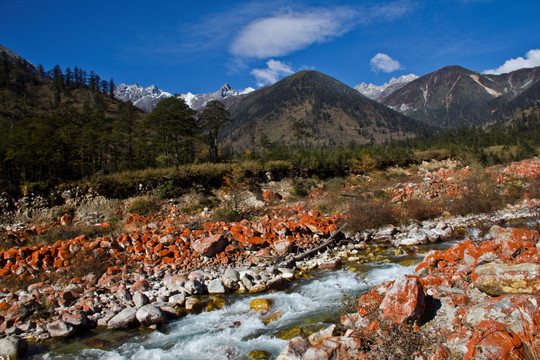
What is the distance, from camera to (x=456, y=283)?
20.5ft

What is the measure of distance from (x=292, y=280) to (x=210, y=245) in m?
3.77

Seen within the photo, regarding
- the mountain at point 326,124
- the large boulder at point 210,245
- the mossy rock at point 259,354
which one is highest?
the mountain at point 326,124

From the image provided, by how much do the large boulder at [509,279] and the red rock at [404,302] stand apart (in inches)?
49.2

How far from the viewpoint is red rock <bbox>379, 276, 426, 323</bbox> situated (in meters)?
5.09

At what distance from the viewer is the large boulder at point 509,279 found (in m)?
4.98

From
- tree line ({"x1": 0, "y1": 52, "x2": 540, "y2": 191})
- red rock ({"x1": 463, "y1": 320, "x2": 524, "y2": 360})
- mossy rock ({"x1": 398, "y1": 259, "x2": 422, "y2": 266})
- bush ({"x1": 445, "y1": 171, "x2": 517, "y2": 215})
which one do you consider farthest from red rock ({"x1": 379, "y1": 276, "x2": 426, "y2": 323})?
tree line ({"x1": 0, "y1": 52, "x2": 540, "y2": 191})

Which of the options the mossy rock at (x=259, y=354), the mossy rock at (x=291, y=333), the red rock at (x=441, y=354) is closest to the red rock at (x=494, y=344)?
the red rock at (x=441, y=354)

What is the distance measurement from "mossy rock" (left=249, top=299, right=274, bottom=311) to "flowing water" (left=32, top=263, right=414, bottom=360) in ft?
0.37

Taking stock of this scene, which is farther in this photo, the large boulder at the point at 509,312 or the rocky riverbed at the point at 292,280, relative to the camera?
the rocky riverbed at the point at 292,280

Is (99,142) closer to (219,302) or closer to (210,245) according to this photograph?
(210,245)

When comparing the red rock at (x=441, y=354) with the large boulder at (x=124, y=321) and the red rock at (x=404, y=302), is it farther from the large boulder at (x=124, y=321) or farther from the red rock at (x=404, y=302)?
the large boulder at (x=124, y=321)

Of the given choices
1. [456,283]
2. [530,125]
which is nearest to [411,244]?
[456,283]

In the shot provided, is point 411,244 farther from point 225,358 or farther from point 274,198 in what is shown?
point 274,198

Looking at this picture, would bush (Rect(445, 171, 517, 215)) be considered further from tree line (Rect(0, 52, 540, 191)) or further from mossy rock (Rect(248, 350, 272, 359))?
tree line (Rect(0, 52, 540, 191))
